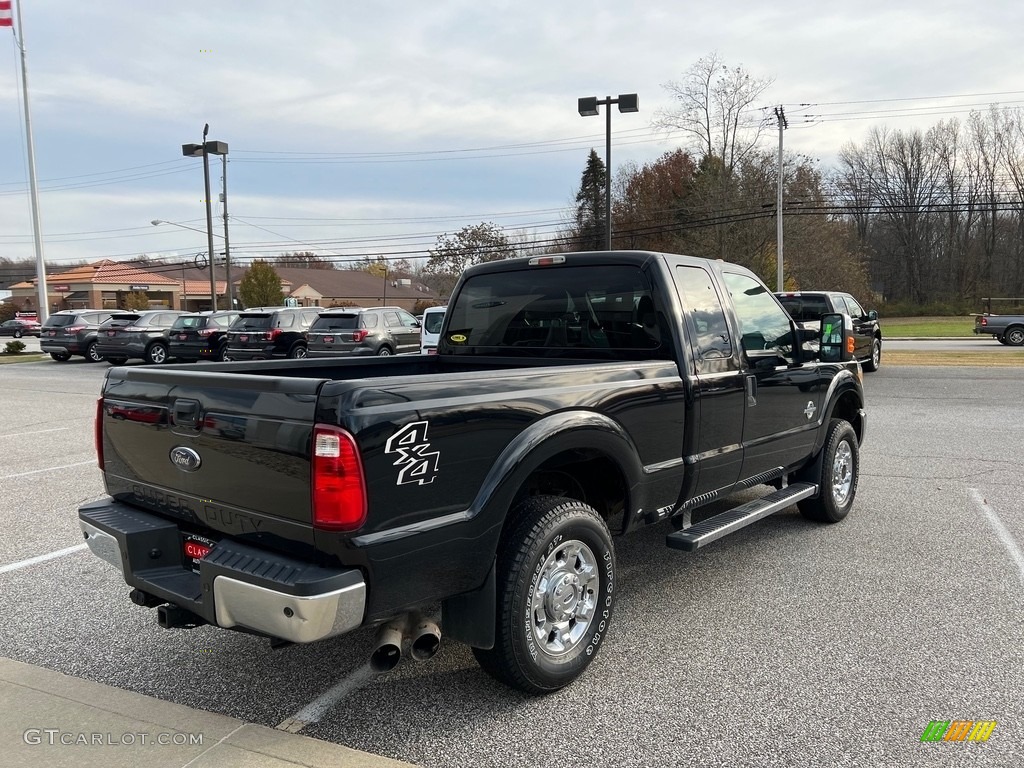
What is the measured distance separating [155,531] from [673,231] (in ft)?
155

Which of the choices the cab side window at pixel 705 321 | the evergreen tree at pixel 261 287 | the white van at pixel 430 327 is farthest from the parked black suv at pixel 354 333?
the evergreen tree at pixel 261 287

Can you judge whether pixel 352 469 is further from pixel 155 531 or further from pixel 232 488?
pixel 155 531

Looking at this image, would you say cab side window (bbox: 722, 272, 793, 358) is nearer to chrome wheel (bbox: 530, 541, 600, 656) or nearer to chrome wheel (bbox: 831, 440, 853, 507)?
chrome wheel (bbox: 831, 440, 853, 507)

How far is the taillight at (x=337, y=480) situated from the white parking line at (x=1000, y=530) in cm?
411

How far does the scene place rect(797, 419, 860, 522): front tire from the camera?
5.64 metres

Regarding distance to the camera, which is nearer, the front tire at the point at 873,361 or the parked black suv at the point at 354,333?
the front tire at the point at 873,361

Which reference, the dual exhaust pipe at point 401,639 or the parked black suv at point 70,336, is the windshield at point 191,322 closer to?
the parked black suv at point 70,336

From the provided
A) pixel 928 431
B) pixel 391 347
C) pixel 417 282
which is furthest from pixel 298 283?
pixel 928 431

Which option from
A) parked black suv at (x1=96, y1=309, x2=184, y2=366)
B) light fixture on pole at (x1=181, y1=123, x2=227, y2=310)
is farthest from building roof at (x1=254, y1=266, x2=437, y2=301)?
parked black suv at (x1=96, y1=309, x2=184, y2=366)

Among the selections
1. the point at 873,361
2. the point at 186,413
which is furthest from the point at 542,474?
the point at 873,361

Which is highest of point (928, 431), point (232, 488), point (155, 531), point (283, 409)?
point (283, 409)

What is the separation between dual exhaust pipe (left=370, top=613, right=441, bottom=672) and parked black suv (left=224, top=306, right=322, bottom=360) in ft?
63.3

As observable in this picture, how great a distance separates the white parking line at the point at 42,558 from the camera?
496 cm

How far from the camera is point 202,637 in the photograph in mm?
3889
